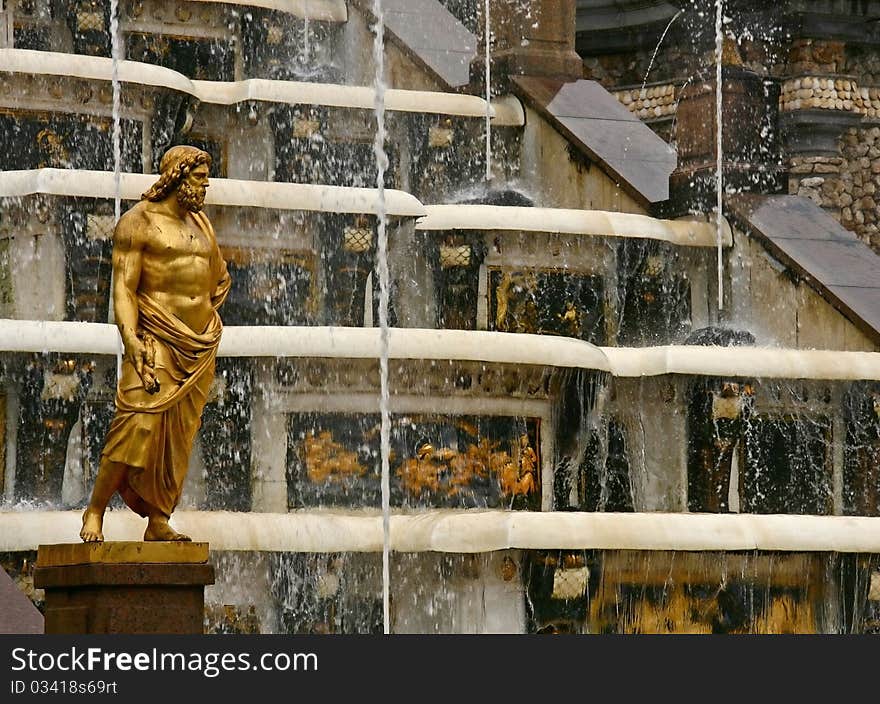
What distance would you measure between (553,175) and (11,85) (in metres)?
4.74

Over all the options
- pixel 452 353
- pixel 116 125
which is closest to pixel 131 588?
pixel 452 353

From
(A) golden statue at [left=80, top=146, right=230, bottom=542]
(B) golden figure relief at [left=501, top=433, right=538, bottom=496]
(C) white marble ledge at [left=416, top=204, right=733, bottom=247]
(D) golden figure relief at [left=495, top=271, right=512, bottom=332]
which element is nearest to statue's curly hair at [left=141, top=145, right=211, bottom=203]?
(A) golden statue at [left=80, top=146, right=230, bottom=542]

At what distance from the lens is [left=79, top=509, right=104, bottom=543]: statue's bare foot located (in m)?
14.4

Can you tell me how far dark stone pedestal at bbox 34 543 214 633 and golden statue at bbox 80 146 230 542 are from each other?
226mm

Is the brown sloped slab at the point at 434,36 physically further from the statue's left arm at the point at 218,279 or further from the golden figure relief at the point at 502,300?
the statue's left arm at the point at 218,279

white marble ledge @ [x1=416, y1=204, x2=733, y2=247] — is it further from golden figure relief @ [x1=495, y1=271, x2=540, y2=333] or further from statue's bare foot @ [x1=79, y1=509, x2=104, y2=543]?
statue's bare foot @ [x1=79, y1=509, x2=104, y2=543]

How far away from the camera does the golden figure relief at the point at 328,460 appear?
61.8 feet

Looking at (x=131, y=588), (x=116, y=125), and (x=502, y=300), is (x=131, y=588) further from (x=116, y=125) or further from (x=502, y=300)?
(x=116, y=125)

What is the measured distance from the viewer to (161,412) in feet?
→ 47.5

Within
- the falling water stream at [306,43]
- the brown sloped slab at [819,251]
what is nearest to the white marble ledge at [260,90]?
the falling water stream at [306,43]

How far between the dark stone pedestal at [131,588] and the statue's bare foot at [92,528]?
94 millimetres

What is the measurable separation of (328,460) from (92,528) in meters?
4.53

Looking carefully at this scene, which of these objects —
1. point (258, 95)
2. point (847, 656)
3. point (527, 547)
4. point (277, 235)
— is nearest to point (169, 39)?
point (258, 95)

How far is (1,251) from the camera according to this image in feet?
64.8
